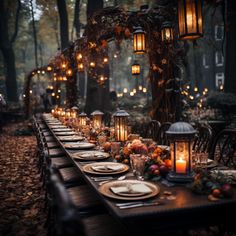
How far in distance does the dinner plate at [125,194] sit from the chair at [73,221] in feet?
1.10

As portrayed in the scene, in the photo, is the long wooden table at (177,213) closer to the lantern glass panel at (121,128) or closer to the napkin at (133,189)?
the napkin at (133,189)

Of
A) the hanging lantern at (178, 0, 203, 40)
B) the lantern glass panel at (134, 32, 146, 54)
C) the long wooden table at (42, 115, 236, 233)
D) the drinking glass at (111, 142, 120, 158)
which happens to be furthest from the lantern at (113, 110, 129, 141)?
the lantern glass panel at (134, 32, 146, 54)

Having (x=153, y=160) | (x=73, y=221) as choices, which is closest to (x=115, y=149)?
(x=153, y=160)

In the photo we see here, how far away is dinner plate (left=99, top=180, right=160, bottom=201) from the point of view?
2.50 meters

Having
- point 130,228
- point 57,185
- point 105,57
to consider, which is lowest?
point 130,228

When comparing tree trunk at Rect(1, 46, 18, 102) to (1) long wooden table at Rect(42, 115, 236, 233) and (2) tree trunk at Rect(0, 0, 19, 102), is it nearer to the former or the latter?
(2) tree trunk at Rect(0, 0, 19, 102)

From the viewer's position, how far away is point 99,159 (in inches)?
159

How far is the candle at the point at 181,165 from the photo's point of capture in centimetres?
292

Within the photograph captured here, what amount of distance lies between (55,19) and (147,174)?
3577 cm

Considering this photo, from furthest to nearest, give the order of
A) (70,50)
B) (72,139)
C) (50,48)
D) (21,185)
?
(50,48)
(70,50)
(21,185)
(72,139)

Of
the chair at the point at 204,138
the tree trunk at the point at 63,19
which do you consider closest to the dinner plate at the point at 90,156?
the chair at the point at 204,138

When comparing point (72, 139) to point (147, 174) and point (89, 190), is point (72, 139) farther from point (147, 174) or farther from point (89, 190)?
point (147, 174)

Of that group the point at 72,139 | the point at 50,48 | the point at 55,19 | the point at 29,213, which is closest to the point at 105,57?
the point at 72,139

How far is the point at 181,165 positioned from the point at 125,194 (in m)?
0.70
